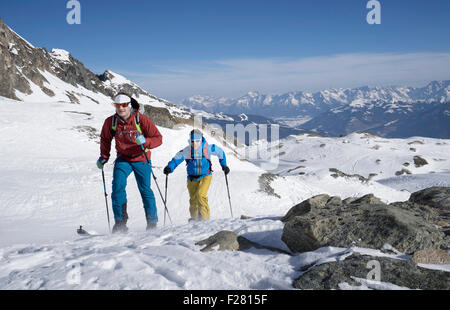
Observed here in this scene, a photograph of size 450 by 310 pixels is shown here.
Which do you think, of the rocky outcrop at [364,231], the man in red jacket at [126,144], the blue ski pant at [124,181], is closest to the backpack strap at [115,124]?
the man in red jacket at [126,144]

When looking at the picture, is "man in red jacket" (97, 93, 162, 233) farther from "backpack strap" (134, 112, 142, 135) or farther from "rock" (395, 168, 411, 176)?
"rock" (395, 168, 411, 176)

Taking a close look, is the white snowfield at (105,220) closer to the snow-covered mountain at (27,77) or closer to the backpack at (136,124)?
the backpack at (136,124)

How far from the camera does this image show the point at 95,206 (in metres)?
12.6

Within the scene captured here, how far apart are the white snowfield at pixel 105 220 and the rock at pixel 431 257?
29 cm

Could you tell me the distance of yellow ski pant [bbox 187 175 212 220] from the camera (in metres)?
9.30

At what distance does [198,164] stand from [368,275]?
6.12 meters

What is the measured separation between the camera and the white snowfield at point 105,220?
424 centimetres

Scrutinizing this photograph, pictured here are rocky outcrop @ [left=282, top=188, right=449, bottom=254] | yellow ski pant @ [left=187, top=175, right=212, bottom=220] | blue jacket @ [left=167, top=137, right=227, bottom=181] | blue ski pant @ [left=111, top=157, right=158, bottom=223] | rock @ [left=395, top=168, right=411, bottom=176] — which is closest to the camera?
rocky outcrop @ [left=282, top=188, right=449, bottom=254]

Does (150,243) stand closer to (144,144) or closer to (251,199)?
(144,144)

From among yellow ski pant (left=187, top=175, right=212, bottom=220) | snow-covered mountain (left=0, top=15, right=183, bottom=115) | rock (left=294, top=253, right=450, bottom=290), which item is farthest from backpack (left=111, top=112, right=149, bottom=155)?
snow-covered mountain (left=0, top=15, right=183, bottom=115)

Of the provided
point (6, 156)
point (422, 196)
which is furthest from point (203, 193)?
point (6, 156)

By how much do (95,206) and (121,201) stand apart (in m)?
5.83

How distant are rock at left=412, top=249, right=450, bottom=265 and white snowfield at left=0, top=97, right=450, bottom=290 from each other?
0.29 m

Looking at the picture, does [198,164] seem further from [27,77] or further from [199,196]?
[27,77]
